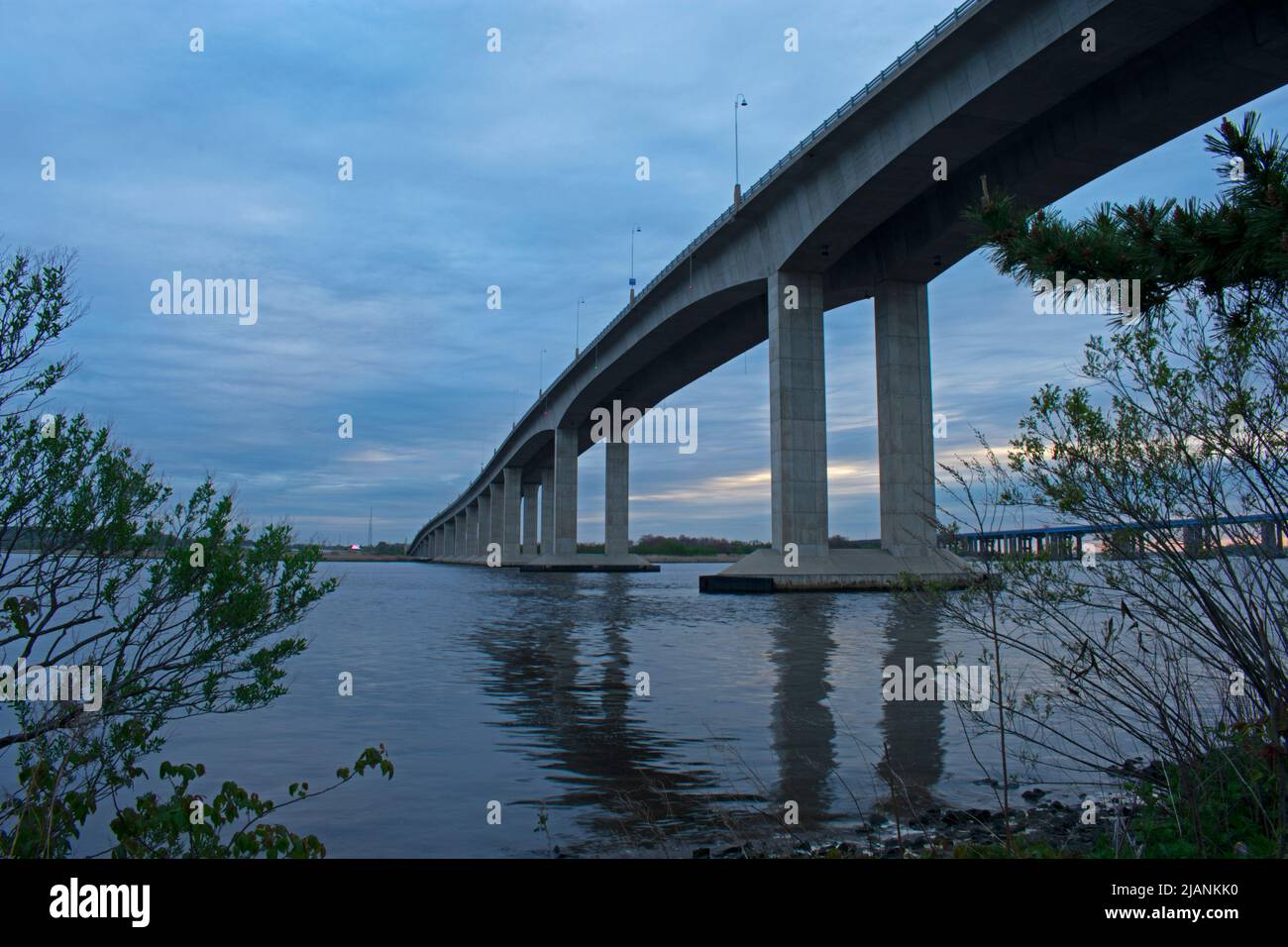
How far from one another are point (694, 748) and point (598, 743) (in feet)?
3.98

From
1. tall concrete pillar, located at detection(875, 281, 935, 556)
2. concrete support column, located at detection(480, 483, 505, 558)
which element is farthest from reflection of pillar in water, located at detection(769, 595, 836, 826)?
concrete support column, located at detection(480, 483, 505, 558)

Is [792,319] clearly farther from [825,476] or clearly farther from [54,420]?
[54,420]

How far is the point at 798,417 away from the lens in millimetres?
41938

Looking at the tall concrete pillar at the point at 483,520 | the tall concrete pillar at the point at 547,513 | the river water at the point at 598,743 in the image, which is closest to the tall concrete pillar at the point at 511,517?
the tall concrete pillar at the point at 547,513

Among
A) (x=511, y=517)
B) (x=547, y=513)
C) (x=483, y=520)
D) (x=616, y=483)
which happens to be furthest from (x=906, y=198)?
(x=483, y=520)

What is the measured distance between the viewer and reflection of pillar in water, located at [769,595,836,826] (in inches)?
328

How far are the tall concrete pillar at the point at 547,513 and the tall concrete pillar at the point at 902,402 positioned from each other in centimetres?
4933

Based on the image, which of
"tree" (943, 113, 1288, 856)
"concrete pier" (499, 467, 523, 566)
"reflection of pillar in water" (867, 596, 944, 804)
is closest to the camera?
"tree" (943, 113, 1288, 856)

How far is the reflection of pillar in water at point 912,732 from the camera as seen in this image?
8.19 metres

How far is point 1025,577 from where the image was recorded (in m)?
6.62

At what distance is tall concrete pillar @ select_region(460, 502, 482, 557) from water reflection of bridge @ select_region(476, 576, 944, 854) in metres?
135

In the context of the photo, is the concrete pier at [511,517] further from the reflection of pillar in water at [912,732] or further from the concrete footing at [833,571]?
the reflection of pillar in water at [912,732]

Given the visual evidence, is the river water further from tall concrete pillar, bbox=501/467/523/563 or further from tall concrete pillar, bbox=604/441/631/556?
tall concrete pillar, bbox=501/467/523/563
